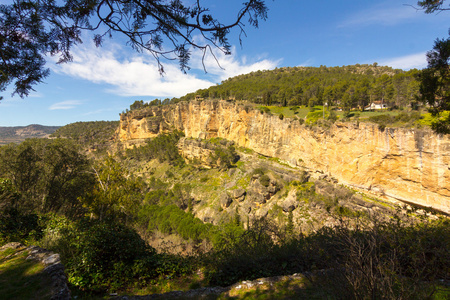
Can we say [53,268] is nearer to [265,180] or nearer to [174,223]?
[174,223]

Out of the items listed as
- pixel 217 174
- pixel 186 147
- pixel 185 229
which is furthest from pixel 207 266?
pixel 186 147

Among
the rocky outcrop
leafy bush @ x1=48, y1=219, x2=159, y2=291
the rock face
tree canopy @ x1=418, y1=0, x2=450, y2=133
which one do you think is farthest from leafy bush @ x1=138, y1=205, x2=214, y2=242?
tree canopy @ x1=418, y1=0, x2=450, y2=133

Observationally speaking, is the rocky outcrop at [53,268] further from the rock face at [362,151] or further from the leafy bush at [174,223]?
the rock face at [362,151]

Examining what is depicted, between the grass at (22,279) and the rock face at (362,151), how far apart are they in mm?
21263

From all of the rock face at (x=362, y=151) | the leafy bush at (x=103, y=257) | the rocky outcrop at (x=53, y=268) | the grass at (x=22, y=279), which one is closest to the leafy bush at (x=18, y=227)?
the leafy bush at (x=103, y=257)

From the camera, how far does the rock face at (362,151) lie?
1366 centimetres

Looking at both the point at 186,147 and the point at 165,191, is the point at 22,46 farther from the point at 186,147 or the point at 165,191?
the point at 186,147

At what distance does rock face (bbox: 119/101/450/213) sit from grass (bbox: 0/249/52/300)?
2126 centimetres

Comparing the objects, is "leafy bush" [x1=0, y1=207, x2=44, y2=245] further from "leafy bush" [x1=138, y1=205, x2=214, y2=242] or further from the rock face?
the rock face

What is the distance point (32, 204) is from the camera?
31.2 feet

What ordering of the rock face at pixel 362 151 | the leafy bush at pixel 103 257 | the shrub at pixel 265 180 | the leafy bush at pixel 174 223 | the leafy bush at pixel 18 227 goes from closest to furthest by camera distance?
the leafy bush at pixel 103 257 → the leafy bush at pixel 18 227 → the rock face at pixel 362 151 → the leafy bush at pixel 174 223 → the shrub at pixel 265 180

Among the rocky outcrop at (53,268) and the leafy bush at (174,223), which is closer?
the rocky outcrop at (53,268)

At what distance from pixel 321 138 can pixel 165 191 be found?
25.3m

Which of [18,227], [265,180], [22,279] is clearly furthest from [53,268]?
[265,180]
